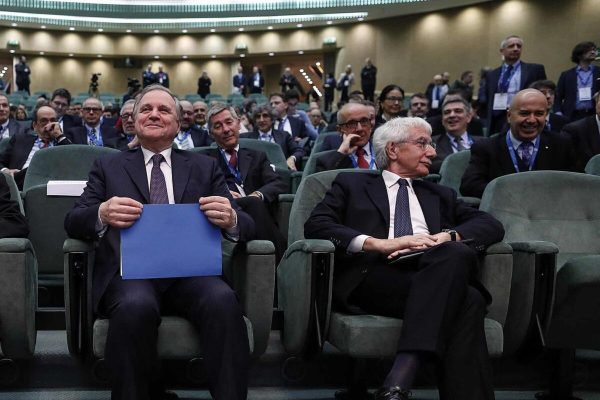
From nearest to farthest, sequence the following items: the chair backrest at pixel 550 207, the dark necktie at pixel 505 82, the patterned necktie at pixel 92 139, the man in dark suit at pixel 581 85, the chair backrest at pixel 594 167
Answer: the chair backrest at pixel 550 207 → the chair backrest at pixel 594 167 → the patterned necktie at pixel 92 139 → the dark necktie at pixel 505 82 → the man in dark suit at pixel 581 85

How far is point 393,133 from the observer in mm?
2508

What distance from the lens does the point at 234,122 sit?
3559 mm

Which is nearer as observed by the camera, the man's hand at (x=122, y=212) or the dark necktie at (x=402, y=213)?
the man's hand at (x=122, y=212)

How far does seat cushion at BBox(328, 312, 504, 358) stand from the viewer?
2025mm

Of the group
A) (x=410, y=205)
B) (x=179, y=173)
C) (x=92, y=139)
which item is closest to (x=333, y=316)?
(x=410, y=205)

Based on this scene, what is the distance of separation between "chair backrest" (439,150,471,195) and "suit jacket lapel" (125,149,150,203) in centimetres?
173

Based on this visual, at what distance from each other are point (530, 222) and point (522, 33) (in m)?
12.3

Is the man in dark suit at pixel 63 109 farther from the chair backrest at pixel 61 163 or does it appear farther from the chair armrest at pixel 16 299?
the chair armrest at pixel 16 299

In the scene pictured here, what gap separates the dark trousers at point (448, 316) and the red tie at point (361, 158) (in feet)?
4.41

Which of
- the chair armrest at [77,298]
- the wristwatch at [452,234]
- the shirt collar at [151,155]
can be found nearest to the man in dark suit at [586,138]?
the wristwatch at [452,234]

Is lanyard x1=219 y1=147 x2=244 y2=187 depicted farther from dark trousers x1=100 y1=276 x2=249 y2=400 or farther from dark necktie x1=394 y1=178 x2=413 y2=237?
dark trousers x1=100 y1=276 x2=249 y2=400

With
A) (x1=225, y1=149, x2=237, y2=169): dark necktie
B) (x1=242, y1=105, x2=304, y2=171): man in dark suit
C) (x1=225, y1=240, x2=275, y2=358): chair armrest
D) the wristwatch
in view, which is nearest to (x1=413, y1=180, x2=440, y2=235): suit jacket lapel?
the wristwatch

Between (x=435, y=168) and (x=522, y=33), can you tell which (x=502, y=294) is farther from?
(x=522, y=33)

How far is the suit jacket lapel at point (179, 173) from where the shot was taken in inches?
89.8
